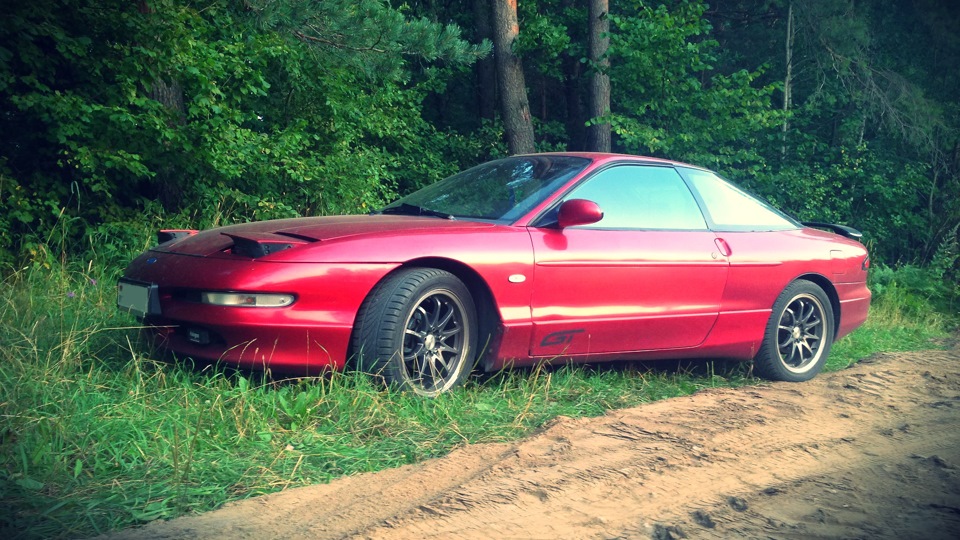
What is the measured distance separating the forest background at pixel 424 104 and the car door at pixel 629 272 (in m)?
4.47

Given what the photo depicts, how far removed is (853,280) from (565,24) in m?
12.1

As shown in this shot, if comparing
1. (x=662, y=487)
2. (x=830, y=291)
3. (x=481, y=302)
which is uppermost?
(x=481, y=302)

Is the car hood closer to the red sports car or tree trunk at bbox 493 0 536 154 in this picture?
the red sports car

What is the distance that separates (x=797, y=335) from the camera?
5746 mm

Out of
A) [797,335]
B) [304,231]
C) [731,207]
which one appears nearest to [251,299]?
[304,231]

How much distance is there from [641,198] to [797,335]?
5.30 feet

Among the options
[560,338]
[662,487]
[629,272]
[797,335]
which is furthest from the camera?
[797,335]

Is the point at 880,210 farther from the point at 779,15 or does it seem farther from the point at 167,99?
the point at 167,99

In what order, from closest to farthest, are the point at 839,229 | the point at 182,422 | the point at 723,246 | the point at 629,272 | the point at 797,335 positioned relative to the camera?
the point at 182,422 < the point at 629,272 < the point at 723,246 < the point at 797,335 < the point at 839,229

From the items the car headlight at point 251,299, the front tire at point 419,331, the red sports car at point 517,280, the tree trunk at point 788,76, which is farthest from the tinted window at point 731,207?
the tree trunk at point 788,76

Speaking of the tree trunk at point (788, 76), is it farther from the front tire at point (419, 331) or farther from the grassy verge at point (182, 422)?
the front tire at point (419, 331)

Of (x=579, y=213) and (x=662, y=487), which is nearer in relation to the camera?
(x=662, y=487)

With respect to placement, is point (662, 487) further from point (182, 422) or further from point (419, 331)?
point (182, 422)

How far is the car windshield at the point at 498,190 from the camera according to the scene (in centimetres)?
472
